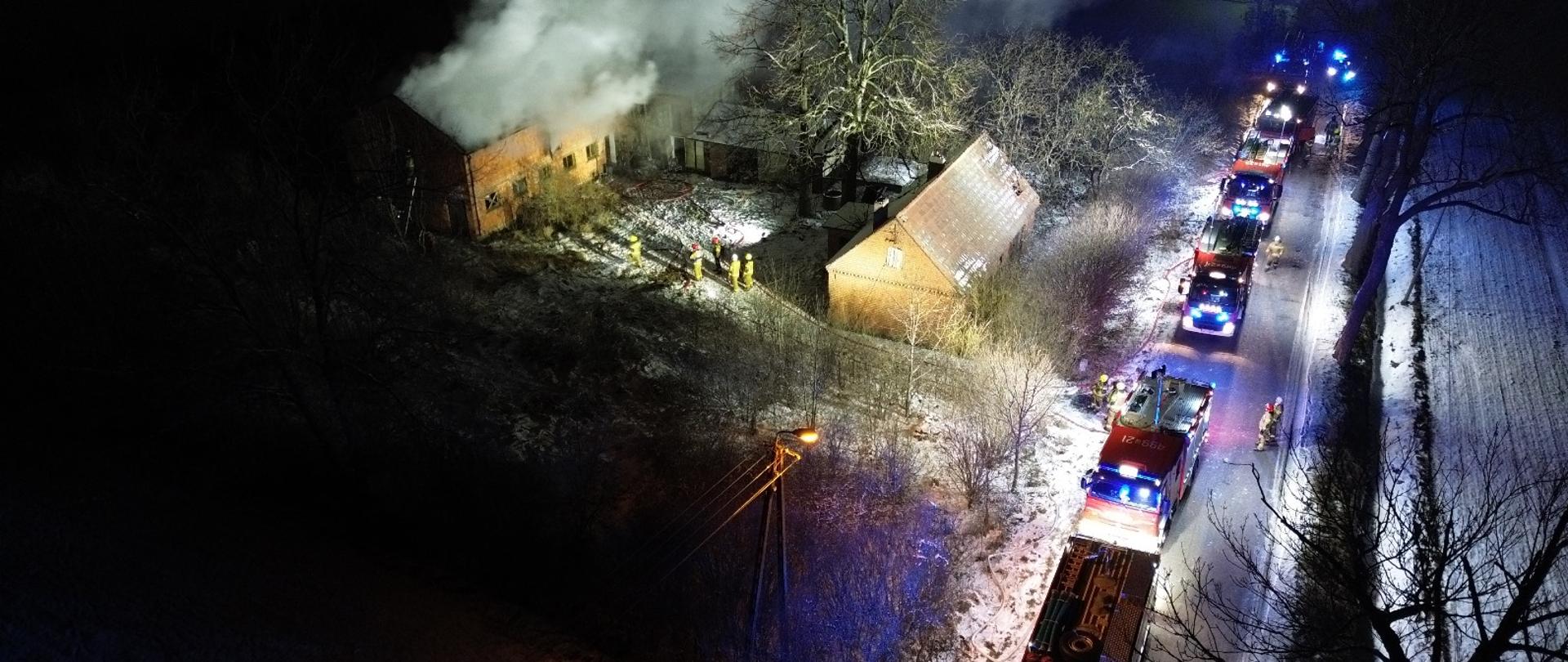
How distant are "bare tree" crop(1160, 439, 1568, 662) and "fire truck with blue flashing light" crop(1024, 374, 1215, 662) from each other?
930 millimetres

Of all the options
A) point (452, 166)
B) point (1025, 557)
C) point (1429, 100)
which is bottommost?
point (1025, 557)

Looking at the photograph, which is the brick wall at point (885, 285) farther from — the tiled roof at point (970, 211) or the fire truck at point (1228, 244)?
the fire truck at point (1228, 244)

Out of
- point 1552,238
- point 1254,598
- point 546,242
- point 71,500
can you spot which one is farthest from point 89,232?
point 1552,238

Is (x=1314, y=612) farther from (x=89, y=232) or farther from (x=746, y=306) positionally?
(x=89, y=232)

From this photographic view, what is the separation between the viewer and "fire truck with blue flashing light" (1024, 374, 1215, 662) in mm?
14062

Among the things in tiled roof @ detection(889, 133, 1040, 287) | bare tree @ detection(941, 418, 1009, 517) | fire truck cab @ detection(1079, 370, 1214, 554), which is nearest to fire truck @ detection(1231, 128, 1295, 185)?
tiled roof @ detection(889, 133, 1040, 287)

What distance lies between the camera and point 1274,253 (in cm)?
2905

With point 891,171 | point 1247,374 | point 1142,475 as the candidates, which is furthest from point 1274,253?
point 1142,475

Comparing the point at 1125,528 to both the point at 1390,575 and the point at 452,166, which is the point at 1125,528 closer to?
the point at 1390,575

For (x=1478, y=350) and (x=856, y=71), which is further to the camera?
(x=856, y=71)

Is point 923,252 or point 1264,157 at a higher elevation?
point 1264,157

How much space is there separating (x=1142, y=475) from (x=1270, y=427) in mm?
5459

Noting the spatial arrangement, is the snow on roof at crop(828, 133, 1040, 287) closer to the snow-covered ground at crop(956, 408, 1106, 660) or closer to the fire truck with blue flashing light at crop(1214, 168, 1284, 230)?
the snow-covered ground at crop(956, 408, 1106, 660)

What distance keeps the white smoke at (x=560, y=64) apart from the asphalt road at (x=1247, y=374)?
18817 mm
